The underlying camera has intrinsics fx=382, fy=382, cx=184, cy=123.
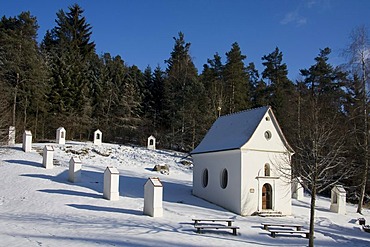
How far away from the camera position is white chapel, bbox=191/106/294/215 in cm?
2175

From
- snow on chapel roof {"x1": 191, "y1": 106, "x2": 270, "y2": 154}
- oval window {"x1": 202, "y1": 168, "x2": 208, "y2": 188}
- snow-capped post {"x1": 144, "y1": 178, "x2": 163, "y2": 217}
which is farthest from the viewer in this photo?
oval window {"x1": 202, "y1": 168, "x2": 208, "y2": 188}

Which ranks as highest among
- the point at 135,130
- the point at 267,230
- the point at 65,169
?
the point at 135,130

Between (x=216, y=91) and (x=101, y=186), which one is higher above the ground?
(x=216, y=91)

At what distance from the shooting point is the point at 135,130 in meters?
49.9

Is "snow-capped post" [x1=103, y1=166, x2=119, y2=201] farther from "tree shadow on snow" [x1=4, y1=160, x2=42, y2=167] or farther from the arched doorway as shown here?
"tree shadow on snow" [x1=4, y1=160, x2=42, y2=167]

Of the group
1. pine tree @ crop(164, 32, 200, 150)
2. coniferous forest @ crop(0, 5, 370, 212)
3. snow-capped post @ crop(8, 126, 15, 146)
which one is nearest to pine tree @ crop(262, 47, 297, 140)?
coniferous forest @ crop(0, 5, 370, 212)

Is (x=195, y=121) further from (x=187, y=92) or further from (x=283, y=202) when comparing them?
(x=283, y=202)

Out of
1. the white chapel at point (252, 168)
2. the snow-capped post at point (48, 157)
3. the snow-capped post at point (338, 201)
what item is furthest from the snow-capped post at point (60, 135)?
the snow-capped post at point (338, 201)

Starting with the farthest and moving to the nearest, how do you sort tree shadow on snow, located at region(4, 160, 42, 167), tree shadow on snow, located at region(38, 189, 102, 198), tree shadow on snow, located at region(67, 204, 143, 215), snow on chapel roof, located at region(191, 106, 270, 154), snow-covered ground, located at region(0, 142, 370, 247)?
1. tree shadow on snow, located at region(4, 160, 42, 167)
2. snow on chapel roof, located at region(191, 106, 270, 154)
3. tree shadow on snow, located at region(38, 189, 102, 198)
4. tree shadow on snow, located at region(67, 204, 143, 215)
5. snow-covered ground, located at region(0, 142, 370, 247)

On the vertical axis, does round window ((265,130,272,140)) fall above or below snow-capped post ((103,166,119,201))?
above

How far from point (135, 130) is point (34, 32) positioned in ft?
58.3

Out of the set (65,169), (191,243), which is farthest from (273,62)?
(191,243)

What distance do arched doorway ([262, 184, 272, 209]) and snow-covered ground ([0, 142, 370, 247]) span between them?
141 centimetres

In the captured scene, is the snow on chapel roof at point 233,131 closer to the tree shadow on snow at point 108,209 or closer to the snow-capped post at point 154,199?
the snow-capped post at point 154,199
